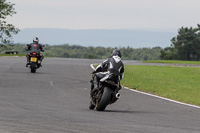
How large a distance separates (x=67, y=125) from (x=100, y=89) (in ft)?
12.4

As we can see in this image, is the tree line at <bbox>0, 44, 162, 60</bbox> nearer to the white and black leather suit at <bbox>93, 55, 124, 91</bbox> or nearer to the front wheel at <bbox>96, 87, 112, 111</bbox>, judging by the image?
the white and black leather suit at <bbox>93, 55, 124, 91</bbox>

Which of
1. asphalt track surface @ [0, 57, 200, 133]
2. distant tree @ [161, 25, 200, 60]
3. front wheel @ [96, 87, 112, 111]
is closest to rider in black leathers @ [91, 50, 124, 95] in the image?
front wheel @ [96, 87, 112, 111]

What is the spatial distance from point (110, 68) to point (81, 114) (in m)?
1.72

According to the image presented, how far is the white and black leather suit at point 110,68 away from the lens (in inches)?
550

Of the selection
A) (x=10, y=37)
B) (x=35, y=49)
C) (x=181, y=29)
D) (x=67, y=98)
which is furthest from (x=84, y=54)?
(x=67, y=98)

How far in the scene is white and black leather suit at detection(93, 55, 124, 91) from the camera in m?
14.0

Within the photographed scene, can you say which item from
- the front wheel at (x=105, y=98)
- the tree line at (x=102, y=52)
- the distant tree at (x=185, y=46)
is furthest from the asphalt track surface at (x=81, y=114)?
the tree line at (x=102, y=52)

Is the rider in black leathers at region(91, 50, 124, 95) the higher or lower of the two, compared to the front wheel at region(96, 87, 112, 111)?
higher

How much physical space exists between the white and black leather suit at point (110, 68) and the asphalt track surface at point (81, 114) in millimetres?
947

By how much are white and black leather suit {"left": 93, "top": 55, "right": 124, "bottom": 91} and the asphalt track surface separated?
95cm

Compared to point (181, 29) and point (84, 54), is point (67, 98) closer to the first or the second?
point (181, 29)

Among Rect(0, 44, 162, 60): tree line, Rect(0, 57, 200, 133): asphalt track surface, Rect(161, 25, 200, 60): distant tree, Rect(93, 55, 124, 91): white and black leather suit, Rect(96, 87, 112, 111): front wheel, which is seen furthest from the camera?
Rect(0, 44, 162, 60): tree line

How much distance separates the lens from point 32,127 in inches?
385

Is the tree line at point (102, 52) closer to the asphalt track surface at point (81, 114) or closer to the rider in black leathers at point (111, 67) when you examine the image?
the asphalt track surface at point (81, 114)
